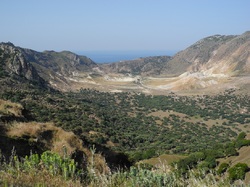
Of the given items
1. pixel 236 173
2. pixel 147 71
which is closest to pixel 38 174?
pixel 236 173

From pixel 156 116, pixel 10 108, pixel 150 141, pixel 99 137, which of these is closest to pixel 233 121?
pixel 156 116

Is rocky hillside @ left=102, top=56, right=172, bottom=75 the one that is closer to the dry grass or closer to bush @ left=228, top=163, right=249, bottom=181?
bush @ left=228, top=163, right=249, bottom=181

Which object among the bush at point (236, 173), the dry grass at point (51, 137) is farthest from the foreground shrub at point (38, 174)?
the bush at point (236, 173)

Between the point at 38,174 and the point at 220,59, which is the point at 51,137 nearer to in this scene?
the point at 38,174

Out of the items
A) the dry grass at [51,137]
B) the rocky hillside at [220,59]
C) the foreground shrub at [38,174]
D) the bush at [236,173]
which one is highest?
the rocky hillside at [220,59]

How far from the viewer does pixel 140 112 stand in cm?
7200

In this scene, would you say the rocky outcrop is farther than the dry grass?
Yes

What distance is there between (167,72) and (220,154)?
14475 centimetres

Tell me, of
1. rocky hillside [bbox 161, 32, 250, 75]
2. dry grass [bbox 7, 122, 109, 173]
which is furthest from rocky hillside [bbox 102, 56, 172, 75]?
dry grass [bbox 7, 122, 109, 173]

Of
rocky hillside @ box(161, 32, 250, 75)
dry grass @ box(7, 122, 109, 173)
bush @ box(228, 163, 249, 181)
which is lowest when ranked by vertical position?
bush @ box(228, 163, 249, 181)

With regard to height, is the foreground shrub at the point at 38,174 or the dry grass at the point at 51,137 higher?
the foreground shrub at the point at 38,174

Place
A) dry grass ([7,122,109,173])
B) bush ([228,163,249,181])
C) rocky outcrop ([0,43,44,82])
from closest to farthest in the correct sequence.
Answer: dry grass ([7,122,109,173]), bush ([228,163,249,181]), rocky outcrop ([0,43,44,82])

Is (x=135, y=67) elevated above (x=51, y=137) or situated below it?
above

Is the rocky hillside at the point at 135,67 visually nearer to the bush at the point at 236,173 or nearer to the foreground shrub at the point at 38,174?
the bush at the point at 236,173
